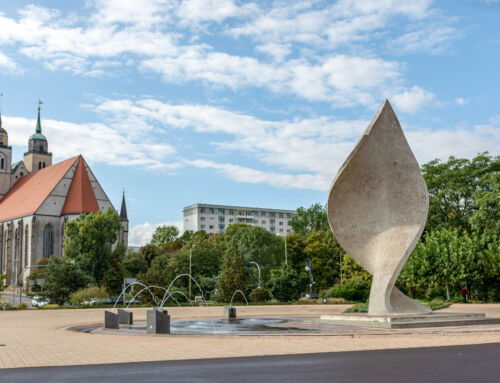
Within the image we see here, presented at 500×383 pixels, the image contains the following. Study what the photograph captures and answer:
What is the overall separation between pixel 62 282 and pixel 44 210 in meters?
45.1

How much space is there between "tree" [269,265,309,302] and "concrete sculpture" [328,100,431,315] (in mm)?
19198

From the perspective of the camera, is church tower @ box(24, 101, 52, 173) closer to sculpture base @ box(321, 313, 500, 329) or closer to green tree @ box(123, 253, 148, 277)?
green tree @ box(123, 253, 148, 277)

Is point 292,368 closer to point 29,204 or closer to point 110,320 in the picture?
point 110,320

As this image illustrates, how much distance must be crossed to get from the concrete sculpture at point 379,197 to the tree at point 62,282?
27.4 metres

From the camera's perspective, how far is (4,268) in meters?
91.5

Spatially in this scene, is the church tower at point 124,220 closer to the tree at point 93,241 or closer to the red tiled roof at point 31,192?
the red tiled roof at point 31,192

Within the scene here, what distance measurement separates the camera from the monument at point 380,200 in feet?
65.7

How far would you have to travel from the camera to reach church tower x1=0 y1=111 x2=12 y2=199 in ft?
331

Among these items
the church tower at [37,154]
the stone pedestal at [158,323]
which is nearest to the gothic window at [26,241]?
the church tower at [37,154]

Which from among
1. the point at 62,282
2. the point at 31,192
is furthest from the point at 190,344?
the point at 31,192

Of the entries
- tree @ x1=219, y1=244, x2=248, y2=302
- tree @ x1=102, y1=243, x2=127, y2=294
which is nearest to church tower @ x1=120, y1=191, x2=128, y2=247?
tree @ x1=102, y1=243, x2=127, y2=294

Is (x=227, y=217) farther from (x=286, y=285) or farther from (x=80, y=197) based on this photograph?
(x=286, y=285)

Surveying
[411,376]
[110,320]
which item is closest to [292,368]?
[411,376]

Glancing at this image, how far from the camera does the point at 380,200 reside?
67.4 ft
